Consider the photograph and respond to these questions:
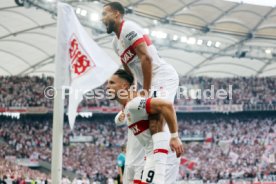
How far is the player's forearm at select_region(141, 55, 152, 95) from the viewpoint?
5277 mm

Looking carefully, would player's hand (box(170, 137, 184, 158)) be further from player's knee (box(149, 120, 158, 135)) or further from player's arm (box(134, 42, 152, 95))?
player's arm (box(134, 42, 152, 95))

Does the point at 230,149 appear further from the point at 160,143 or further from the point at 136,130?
the point at 160,143

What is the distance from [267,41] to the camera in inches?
1426

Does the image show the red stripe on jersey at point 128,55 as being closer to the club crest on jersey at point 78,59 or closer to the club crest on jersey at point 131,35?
the club crest on jersey at point 131,35

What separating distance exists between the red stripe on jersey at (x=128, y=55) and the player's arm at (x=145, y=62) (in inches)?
6.5

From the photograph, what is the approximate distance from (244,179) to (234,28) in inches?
481

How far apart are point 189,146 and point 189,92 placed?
634 cm

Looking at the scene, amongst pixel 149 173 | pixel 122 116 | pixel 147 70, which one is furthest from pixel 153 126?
pixel 122 116

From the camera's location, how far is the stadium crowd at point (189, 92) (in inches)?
1280

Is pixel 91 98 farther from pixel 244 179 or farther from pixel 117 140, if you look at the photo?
pixel 244 179

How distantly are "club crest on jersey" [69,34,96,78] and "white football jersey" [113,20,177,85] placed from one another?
0.45m

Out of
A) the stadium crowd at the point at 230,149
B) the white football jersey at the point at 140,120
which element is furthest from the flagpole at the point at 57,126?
the stadium crowd at the point at 230,149

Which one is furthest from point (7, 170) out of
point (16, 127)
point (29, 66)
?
point (29, 66)

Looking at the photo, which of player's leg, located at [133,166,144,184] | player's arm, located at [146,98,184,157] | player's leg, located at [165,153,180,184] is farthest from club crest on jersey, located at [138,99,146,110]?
player's leg, located at [133,166,144,184]
